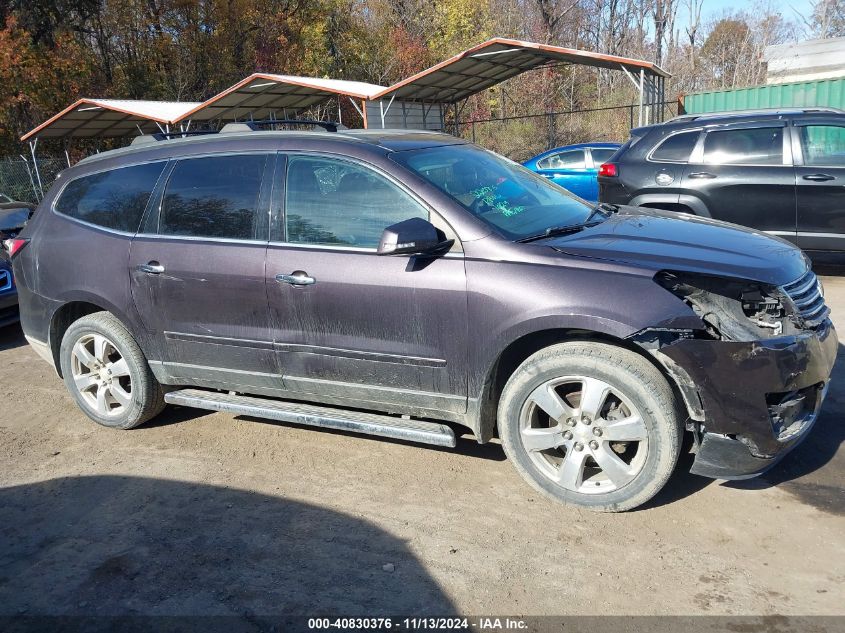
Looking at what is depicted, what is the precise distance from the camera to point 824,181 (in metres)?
7.27

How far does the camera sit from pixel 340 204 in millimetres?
3938

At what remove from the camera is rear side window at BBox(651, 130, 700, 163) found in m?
7.80

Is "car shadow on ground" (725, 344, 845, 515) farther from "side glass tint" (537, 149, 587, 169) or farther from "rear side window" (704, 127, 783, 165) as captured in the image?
"side glass tint" (537, 149, 587, 169)

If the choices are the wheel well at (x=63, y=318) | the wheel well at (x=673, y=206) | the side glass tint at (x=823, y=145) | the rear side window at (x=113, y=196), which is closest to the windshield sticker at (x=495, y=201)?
the rear side window at (x=113, y=196)

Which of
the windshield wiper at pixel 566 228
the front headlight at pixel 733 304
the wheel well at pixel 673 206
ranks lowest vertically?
the wheel well at pixel 673 206

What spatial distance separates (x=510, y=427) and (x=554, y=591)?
34.2 inches

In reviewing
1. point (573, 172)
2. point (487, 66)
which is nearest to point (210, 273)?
point (573, 172)

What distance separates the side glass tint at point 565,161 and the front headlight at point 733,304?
443 inches

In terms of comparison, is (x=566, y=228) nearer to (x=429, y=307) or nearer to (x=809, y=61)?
(x=429, y=307)

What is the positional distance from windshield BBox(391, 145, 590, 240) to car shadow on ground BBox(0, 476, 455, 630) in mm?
1753

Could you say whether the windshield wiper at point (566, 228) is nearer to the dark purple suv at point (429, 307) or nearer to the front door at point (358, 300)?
the dark purple suv at point (429, 307)

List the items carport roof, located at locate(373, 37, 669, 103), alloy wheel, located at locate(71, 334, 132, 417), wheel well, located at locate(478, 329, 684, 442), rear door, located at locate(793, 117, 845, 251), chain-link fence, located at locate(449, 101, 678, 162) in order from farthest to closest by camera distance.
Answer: chain-link fence, located at locate(449, 101, 678, 162) < carport roof, located at locate(373, 37, 669, 103) < rear door, located at locate(793, 117, 845, 251) < alloy wheel, located at locate(71, 334, 132, 417) < wheel well, located at locate(478, 329, 684, 442)

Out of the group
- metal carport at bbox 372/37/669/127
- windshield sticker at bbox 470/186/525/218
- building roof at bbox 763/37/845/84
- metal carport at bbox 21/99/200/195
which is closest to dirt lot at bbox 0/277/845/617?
windshield sticker at bbox 470/186/525/218

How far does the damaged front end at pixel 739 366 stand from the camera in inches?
124
